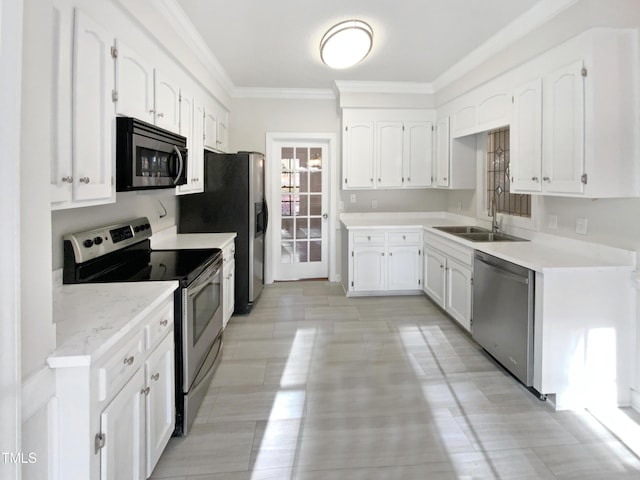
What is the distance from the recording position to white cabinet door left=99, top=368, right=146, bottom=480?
1.31 metres

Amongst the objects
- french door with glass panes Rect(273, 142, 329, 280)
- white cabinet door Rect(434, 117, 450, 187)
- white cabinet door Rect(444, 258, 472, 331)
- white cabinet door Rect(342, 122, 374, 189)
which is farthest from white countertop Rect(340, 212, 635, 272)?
french door with glass panes Rect(273, 142, 329, 280)

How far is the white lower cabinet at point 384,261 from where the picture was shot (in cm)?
478

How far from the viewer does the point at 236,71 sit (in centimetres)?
451

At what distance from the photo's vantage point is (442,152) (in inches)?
191

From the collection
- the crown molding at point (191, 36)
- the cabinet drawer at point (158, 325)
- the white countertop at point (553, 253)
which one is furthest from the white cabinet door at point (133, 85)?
the white countertop at point (553, 253)

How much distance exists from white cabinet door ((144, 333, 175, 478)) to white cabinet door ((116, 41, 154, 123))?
1.23 m

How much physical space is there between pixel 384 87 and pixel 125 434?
4.62 meters

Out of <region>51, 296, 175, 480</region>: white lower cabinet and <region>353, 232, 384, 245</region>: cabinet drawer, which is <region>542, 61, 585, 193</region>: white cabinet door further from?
<region>51, 296, 175, 480</region>: white lower cabinet

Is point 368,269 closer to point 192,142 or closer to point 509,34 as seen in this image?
point 192,142

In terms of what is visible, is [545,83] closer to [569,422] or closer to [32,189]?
[569,422]

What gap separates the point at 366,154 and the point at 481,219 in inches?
62.4

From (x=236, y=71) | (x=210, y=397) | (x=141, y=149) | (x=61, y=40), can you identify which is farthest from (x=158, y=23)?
(x=210, y=397)

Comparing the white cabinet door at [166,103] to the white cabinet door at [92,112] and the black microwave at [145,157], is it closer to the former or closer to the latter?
the black microwave at [145,157]

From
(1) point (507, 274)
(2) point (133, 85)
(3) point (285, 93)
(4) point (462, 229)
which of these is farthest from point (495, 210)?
(2) point (133, 85)
